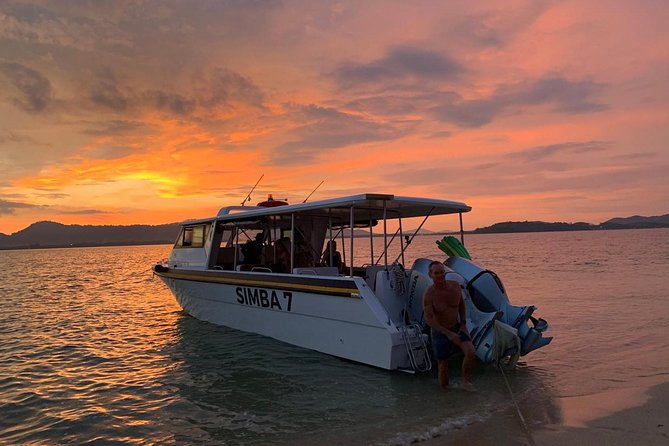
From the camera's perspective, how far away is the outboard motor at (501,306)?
739 cm

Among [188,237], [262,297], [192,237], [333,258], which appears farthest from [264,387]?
[188,237]

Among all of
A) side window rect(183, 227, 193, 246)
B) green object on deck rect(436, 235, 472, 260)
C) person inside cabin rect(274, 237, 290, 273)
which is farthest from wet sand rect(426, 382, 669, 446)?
side window rect(183, 227, 193, 246)

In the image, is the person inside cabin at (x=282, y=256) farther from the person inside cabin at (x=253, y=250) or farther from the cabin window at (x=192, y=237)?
the cabin window at (x=192, y=237)

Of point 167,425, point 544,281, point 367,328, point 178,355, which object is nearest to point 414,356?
point 367,328

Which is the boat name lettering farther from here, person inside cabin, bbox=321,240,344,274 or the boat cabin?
person inside cabin, bbox=321,240,344,274

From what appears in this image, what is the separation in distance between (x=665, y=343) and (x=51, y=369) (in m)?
12.4

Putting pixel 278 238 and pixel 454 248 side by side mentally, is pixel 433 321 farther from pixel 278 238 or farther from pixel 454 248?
pixel 278 238

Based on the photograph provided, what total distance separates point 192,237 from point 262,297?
149 inches

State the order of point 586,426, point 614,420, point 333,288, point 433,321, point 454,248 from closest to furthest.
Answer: point 586,426, point 614,420, point 433,321, point 333,288, point 454,248

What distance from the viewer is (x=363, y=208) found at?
913cm

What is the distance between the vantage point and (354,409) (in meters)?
6.42

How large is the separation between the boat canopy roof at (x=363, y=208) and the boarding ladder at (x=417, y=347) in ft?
6.90

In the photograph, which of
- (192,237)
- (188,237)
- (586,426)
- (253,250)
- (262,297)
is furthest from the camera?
(188,237)

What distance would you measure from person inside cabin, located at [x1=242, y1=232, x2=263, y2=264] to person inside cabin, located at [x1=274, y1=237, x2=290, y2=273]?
112 cm
